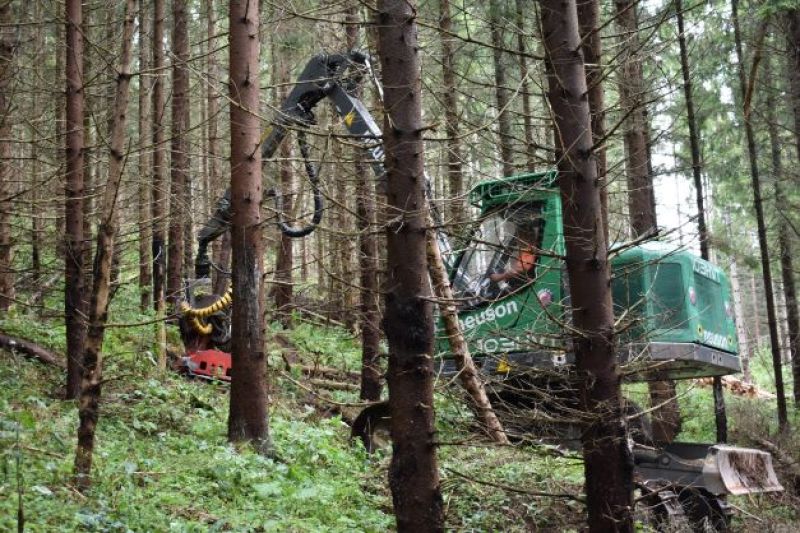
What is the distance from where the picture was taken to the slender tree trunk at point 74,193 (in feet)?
29.7

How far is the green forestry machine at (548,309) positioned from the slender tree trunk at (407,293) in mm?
2346

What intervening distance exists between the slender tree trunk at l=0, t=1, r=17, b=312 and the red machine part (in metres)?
2.65

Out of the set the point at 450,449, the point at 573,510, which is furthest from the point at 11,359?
the point at 573,510

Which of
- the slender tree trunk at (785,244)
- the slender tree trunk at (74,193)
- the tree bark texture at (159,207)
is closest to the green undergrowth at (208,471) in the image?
the slender tree trunk at (74,193)

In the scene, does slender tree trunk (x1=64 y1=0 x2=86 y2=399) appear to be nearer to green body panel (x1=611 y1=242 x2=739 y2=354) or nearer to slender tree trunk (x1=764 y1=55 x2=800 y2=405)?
green body panel (x1=611 y1=242 x2=739 y2=354)

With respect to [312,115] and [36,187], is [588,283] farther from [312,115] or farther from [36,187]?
[312,115]

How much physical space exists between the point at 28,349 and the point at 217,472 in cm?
505

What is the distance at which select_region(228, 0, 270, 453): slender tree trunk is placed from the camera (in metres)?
8.22

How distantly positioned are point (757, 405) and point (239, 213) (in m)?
14.3

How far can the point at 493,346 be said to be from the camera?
1069 cm

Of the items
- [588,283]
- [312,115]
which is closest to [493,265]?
[312,115]

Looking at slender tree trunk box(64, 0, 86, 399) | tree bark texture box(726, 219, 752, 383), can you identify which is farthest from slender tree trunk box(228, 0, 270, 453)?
tree bark texture box(726, 219, 752, 383)

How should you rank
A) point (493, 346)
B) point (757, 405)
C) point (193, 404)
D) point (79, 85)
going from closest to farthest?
point (79, 85) < point (193, 404) < point (493, 346) < point (757, 405)

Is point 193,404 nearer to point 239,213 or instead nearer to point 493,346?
point 239,213
